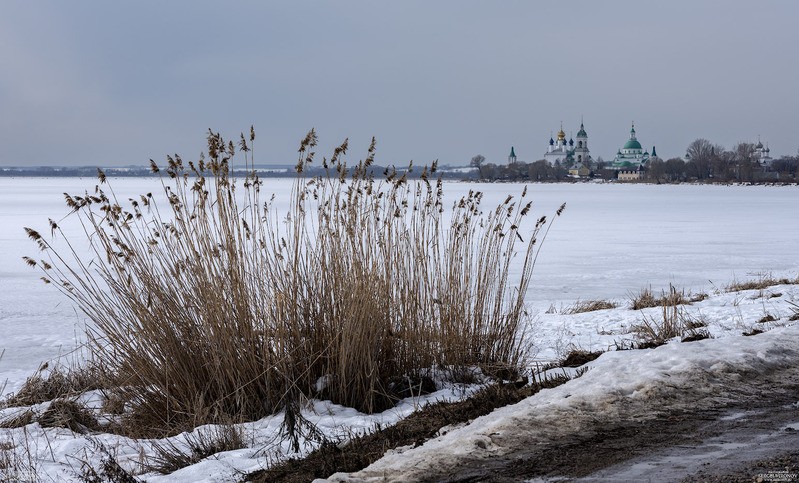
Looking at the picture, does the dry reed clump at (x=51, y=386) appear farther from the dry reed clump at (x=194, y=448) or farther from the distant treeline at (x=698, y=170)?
the distant treeline at (x=698, y=170)

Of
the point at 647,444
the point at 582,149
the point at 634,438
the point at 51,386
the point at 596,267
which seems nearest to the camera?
the point at 647,444

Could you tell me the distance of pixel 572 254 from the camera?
19.0m

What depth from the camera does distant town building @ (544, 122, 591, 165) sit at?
599 ft

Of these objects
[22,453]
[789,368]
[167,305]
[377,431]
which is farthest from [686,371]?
[22,453]

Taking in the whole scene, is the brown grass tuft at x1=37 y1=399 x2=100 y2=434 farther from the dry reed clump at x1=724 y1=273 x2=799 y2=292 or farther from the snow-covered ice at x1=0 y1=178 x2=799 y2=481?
the dry reed clump at x1=724 y1=273 x2=799 y2=292

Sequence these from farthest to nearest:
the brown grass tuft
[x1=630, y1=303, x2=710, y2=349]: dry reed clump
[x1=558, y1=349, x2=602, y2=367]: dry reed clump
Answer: [x1=630, y1=303, x2=710, y2=349]: dry reed clump < [x1=558, y1=349, x2=602, y2=367]: dry reed clump < the brown grass tuft

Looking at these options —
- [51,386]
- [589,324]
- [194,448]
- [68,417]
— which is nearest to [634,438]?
[194,448]

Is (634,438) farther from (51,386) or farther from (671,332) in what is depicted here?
(51,386)

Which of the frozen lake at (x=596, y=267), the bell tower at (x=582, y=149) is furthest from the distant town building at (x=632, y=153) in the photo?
the frozen lake at (x=596, y=267)

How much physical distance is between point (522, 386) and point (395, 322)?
1.18 meters

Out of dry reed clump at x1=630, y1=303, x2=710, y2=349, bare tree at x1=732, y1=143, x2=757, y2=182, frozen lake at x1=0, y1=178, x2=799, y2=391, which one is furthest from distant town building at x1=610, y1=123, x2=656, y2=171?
dry reed clump at x1=630, y1=303, x2=710, y2=349

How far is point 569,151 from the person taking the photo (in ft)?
613

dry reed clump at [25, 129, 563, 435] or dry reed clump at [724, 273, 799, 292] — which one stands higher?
dry reed clump at [25, 129, 563, 435]

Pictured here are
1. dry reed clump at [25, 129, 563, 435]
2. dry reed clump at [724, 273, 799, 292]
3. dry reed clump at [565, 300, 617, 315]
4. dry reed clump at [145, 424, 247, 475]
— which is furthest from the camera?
dry reed clump at [724, 273, 799, 292]
